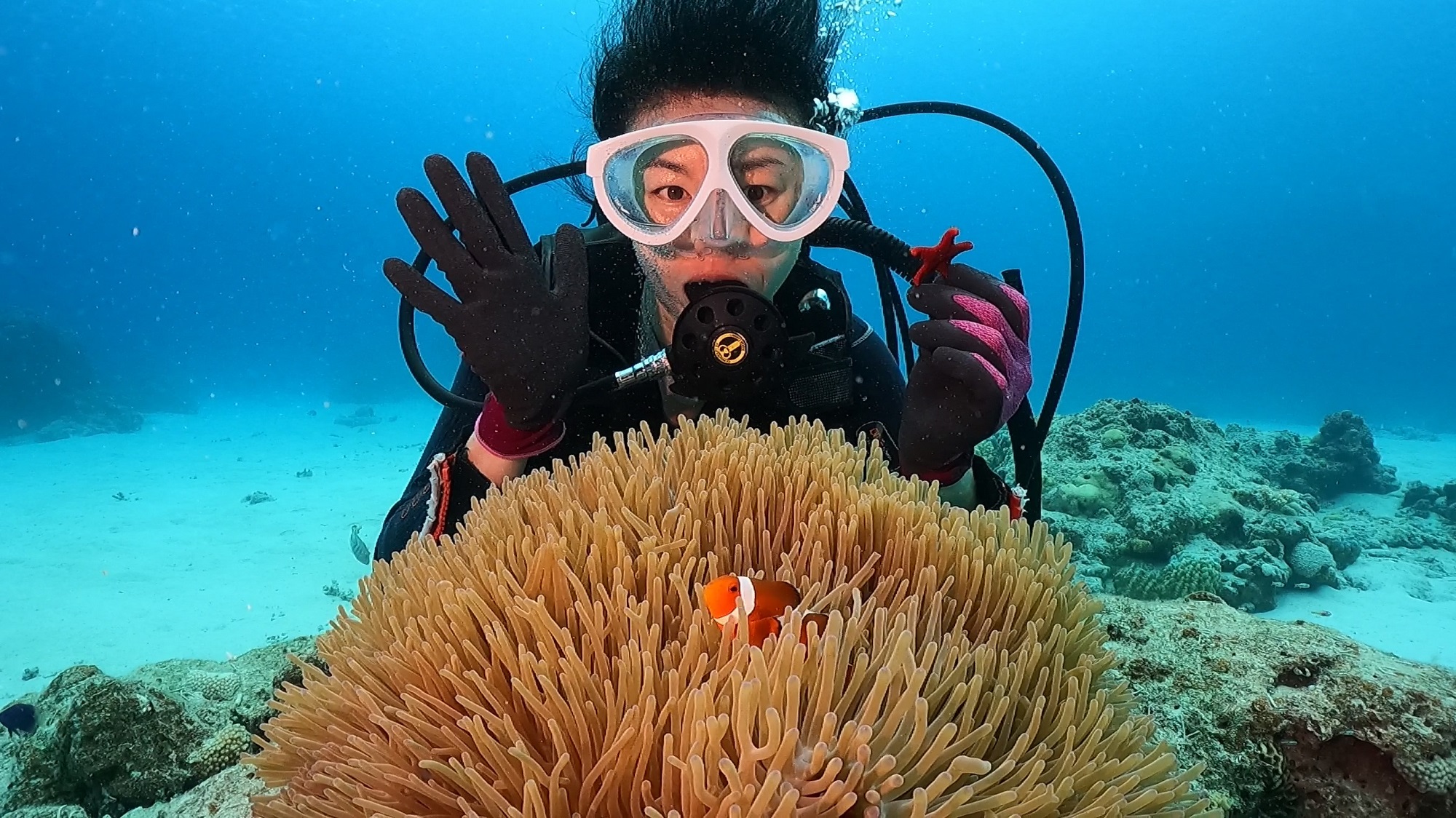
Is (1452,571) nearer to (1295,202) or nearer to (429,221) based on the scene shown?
(429,221)

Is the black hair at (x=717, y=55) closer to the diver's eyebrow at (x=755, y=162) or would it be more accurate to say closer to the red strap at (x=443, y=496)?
the diver's eyebrow at (x=755, y=162)

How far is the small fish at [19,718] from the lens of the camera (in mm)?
3234

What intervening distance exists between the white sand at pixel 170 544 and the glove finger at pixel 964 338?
7.94 meters

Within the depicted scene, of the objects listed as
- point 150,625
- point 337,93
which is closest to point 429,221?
point 150,625

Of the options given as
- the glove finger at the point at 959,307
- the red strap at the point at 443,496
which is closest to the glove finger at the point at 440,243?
the red strap at the point at 443,496

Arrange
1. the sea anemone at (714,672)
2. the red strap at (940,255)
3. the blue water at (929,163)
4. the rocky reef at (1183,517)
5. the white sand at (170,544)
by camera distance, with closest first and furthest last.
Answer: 1. the sea anemone at (714,672)
2. the red strap at (940,255)
3. the rocky reef at (1183,517)
4. the white sand at (170,544)
5. the blue water at (929,163)

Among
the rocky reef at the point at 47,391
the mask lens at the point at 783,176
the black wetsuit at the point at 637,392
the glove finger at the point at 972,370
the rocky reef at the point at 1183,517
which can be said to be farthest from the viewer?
the rocky reef at the point at 47,391

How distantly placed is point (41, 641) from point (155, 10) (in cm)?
7462

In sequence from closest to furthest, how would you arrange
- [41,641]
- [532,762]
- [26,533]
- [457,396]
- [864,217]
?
[532,762]
[457,396]
[864,217]
[41,641]
[26,533]

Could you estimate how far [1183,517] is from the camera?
24.4ft

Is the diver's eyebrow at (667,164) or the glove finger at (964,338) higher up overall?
the diver's eyebrow at (667,164)

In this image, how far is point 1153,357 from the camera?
3049 inches

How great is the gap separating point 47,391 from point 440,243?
96.5 feet

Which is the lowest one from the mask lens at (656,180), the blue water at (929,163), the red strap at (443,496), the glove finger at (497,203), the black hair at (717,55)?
the red strap at (443,496)
